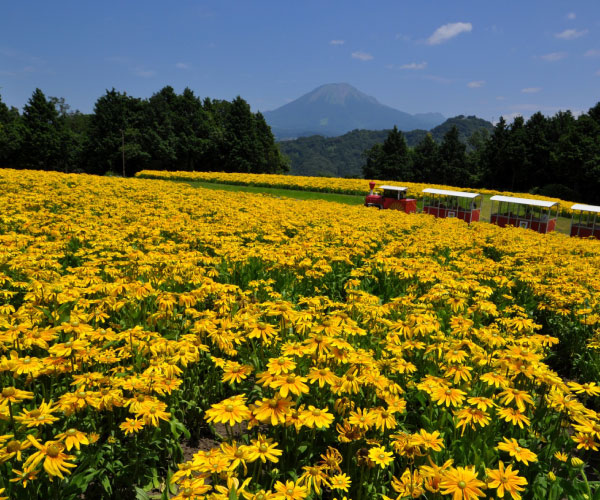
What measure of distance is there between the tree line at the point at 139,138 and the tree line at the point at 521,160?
96.9 feet

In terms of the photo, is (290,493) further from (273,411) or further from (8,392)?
(8,392)

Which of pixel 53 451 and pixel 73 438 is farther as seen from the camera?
pixel 73 438

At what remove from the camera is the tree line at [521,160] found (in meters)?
50.2

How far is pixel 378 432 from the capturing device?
3311mm

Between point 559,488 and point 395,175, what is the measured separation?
7869 centimetres

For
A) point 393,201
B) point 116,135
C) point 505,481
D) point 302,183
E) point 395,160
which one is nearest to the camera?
point 505,481

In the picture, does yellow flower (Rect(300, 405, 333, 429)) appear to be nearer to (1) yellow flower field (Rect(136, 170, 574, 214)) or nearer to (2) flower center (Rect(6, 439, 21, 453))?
(2) flower center (Rect(6, 439, 21, 453))

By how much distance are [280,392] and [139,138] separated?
2788 inches

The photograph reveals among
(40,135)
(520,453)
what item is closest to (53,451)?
(520,453)

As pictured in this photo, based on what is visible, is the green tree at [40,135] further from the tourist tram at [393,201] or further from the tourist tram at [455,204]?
the tourist tram at [455,204]

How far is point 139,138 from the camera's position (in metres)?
64.6

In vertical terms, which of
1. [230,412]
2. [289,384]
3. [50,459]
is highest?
[289,384]

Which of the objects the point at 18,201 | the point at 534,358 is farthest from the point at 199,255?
the point at 18,201

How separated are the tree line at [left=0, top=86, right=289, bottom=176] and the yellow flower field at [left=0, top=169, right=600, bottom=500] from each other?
6285cm
